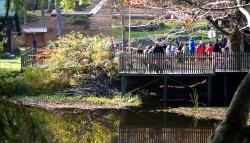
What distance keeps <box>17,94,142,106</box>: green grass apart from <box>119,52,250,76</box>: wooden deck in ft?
4.03

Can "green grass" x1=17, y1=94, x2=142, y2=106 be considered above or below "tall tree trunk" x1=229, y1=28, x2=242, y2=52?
below

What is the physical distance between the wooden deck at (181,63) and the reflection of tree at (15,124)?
23381 mm

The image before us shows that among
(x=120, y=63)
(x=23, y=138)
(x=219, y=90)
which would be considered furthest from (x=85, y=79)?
(x=23, y=138)

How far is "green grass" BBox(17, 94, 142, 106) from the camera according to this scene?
28.5 m

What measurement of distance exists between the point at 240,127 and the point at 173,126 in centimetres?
1735

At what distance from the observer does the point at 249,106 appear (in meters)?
6.34

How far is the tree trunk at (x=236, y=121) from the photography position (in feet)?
20.0

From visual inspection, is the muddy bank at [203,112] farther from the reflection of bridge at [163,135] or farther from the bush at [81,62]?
the bush at [81,62]

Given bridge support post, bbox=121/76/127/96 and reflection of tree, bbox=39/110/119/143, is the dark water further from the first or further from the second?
bridge support post, bbox=121/76/127/96

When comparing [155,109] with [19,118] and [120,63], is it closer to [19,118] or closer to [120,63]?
[120,63]

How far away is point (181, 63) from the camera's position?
95.0 ft

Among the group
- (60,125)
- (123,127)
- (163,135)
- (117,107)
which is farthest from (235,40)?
(60,125)

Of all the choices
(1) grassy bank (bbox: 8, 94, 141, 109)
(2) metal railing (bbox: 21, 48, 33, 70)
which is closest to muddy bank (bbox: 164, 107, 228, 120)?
(1) grassy bank (bbox: 8, 94, 141, 109)

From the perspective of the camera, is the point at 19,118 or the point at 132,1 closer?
the point at 19,118
